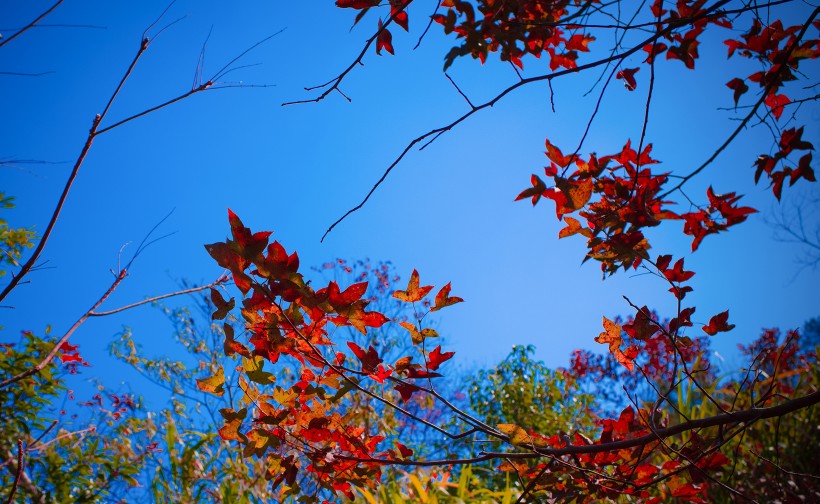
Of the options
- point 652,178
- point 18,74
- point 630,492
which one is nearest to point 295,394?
point 630,492

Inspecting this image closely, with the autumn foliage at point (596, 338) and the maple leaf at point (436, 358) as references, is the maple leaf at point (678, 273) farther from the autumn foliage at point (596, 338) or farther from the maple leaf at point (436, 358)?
the maple leaf at point (436, 358)

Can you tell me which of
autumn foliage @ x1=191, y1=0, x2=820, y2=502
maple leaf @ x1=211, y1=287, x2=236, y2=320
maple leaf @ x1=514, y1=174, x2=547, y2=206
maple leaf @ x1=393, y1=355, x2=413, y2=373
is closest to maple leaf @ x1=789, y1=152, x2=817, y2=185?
autumn foliage @ x1=191, y1=0, x2=820, y2=502

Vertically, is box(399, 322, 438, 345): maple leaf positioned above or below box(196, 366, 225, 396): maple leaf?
above

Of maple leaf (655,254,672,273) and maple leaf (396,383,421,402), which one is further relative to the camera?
maple leaf (655,254,672,273)

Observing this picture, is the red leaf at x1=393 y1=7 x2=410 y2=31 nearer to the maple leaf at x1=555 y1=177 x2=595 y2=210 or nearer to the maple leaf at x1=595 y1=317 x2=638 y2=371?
the maple leaf at x1=555 y1=177 x2=595 y2=210

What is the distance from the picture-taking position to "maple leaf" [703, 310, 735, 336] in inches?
58.2

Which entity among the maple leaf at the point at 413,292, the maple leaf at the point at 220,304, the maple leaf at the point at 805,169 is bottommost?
the maple leaf at the point at 220,304

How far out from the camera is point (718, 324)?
150cm

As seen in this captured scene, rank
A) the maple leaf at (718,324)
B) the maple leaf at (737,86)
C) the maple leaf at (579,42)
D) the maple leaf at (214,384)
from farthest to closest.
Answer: the maple leaf at (579,42), the maple leaf at (737,86), the maple leaf at (718,324), the maple leaf at (214,384)

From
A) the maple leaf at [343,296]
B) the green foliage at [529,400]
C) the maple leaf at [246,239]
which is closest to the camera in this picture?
the maple leaf at [246,239]

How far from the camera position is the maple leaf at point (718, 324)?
4.85 ft

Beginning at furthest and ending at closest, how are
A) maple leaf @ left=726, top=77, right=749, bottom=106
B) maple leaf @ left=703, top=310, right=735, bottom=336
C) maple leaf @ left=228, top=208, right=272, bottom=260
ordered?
maple leaf @ left=726, top=77, right=749, bottom=106 → maple leaf @ left=703, top=310, right=735, bottom=336 → maple leaf @ left=228, top=208, right=272, bottom=260

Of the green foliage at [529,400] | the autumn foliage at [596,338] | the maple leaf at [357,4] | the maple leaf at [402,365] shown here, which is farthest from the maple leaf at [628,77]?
the green foliage at [529,400]

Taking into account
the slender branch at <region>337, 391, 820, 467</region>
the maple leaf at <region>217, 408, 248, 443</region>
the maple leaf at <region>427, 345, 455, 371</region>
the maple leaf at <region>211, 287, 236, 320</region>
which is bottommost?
the slender branch at <region>337, 391, 820, 467</region>
